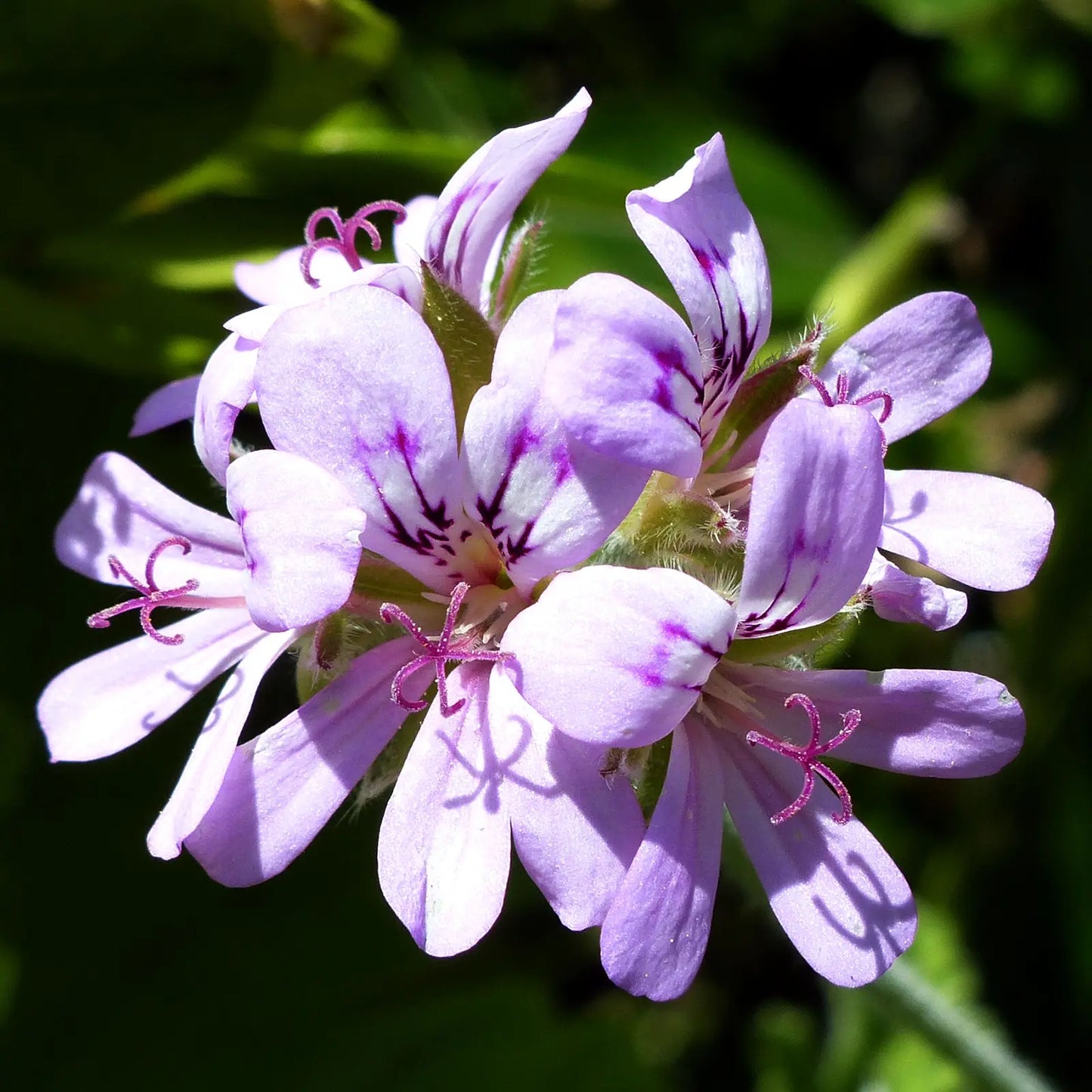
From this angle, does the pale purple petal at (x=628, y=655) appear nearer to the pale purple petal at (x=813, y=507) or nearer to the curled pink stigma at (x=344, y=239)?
the pale purple petal at (x=813, y=507)

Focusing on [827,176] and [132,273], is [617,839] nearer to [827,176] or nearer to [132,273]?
[132,273]

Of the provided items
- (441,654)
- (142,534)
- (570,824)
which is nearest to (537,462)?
(441,654)

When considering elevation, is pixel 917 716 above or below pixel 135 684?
above

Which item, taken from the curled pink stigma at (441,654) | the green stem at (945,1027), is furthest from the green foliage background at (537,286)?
the curled pink stigma at (441,654)

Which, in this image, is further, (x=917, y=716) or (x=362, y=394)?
(x=917, y=716)

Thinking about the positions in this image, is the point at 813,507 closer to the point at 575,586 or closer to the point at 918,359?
the point at 575,586

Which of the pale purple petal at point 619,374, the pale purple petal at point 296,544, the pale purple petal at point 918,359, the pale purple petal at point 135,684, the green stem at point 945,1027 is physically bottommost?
the green stem at point 945,1027
